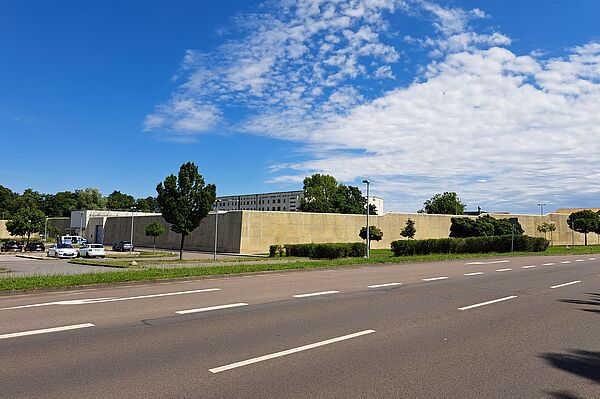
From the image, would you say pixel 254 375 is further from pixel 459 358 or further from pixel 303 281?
pixel 303 281

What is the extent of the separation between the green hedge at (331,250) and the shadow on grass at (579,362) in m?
31.3

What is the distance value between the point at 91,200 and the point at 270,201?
58256mm

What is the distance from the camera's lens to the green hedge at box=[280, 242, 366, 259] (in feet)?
126

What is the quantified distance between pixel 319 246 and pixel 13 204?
143502 millimetres

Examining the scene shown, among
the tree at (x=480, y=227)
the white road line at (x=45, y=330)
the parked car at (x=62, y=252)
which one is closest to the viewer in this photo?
the white road line at (x=45, y=330)

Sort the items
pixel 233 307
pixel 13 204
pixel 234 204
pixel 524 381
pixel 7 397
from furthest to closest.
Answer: pixel 234 204, pixel 13 204, pixel 233 307, pixel 524 381, pixel 7 397

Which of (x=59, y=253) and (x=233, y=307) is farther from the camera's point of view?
(x=59, y=253)

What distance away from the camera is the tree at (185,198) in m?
39.8

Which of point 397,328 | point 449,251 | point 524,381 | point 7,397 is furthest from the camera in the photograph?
point 449,251

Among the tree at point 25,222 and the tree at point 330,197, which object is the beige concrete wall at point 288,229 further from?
the tree at point 330,197

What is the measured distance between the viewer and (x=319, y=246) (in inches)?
1566

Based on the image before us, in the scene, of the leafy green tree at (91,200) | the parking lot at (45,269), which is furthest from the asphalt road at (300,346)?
the leafy green tree at (91,200)

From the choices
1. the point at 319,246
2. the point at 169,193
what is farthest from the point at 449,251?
the point at 169,193

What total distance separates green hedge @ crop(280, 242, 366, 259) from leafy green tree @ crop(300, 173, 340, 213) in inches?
3128
